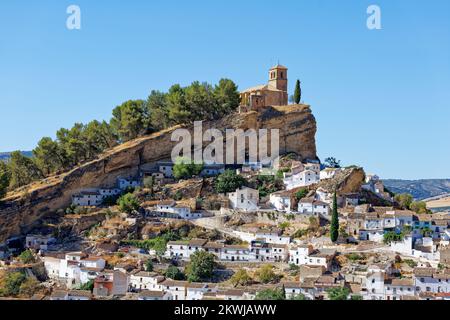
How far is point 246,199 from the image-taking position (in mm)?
29750

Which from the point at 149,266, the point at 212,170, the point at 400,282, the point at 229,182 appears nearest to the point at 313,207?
the point at 229,182

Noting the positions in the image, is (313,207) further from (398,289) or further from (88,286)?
(88,286)

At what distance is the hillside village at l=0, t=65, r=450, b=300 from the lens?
22.7m

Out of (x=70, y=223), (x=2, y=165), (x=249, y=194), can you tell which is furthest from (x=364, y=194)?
(x=2, y=165)

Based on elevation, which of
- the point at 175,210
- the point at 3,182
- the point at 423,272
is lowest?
the point at 423,272

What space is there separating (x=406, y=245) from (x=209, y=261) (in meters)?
7.34

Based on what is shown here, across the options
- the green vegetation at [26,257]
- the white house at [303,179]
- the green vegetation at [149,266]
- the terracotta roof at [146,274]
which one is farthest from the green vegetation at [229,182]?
the green vegetation at [26,257]

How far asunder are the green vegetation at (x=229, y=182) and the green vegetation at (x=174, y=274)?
6.60 metres

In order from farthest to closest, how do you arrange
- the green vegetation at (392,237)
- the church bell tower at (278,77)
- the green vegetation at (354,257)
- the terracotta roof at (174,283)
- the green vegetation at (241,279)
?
the church bell tower at (278,77) < the green vegetation at (392,237) < the green vegetation at (354,257) < the green vegetation at (241,279) < the terracotta roof at (174,283)

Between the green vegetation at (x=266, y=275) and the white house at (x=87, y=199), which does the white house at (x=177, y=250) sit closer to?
the green vegetation at (x=266, y=275)

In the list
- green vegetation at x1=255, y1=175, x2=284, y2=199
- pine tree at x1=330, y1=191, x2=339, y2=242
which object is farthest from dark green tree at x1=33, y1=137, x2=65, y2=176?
pine tree at x1=330, y1=191, x2=339, y2=242

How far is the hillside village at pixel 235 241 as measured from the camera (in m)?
22.7

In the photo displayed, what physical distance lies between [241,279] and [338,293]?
4150 millimetres
